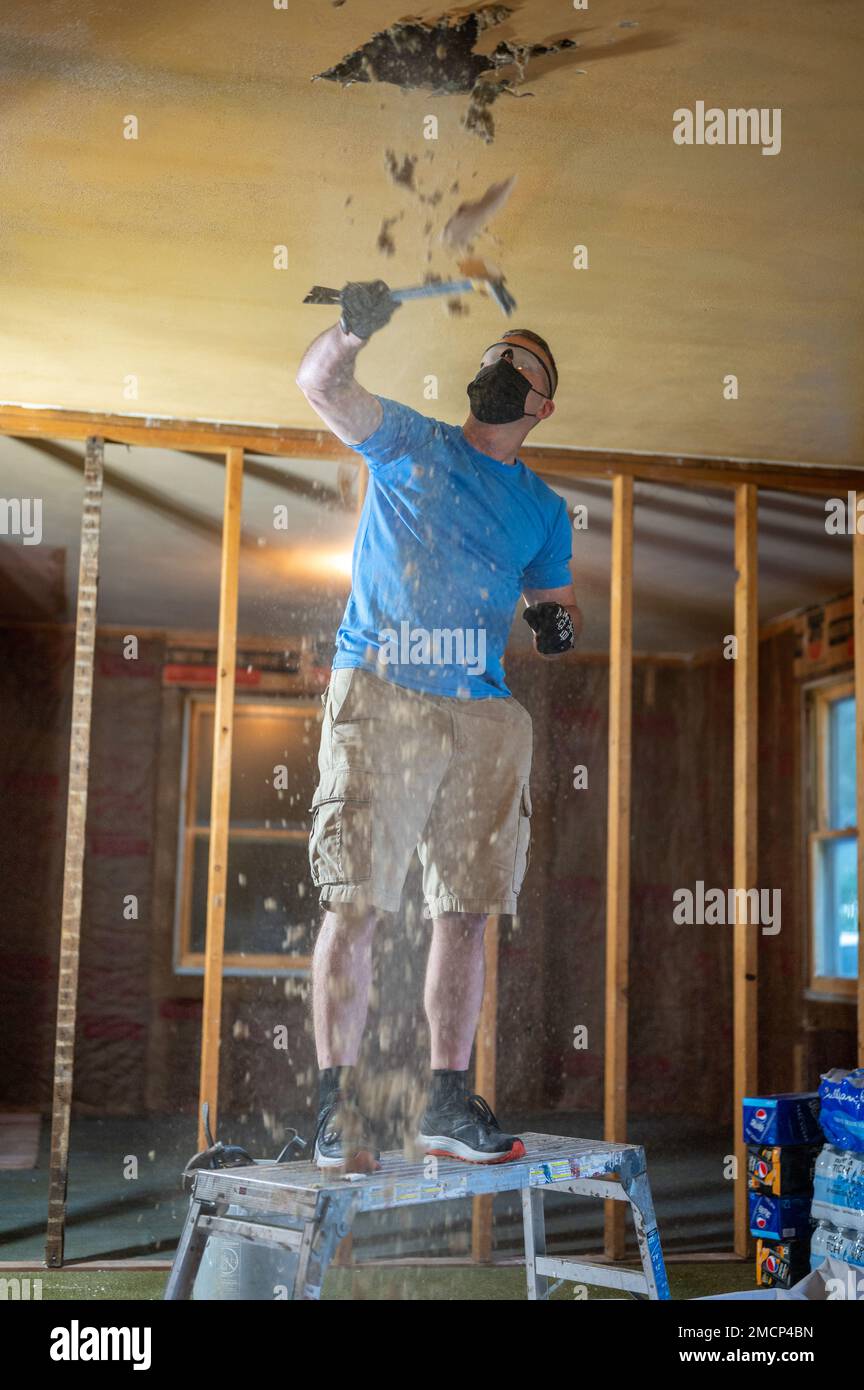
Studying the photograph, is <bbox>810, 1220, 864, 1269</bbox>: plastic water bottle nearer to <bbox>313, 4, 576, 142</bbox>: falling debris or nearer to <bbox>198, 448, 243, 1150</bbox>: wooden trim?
<bbox>198, 448, 243, 1150</bbox>: wooden trim

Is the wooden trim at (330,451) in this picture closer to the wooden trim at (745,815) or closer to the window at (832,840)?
the wooden trim at (745,815)

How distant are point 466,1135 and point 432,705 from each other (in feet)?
2.54

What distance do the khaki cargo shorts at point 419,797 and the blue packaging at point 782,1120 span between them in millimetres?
1273

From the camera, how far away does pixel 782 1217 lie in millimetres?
3447

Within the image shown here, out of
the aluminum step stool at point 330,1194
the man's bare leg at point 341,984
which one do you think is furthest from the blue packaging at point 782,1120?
the man's bare leg at point 341,984

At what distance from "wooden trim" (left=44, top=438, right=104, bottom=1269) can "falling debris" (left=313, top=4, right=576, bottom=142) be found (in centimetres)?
184

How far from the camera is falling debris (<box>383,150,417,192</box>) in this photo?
257cm

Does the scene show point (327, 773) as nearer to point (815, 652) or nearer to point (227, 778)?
point (227, 778)

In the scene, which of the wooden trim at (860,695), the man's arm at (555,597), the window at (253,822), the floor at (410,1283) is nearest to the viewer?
the man's arm at (555,597)

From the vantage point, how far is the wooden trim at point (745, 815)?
402 cm

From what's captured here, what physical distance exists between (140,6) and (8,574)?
12.6ft

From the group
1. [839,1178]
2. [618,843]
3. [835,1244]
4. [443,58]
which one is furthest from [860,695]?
[443,58]

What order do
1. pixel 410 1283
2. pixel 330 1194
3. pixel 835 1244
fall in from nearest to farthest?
pixel 330 1194
pixel 835 1244
pixel 410 1283

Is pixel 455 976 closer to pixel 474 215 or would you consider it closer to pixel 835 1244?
pixel 835 1244
